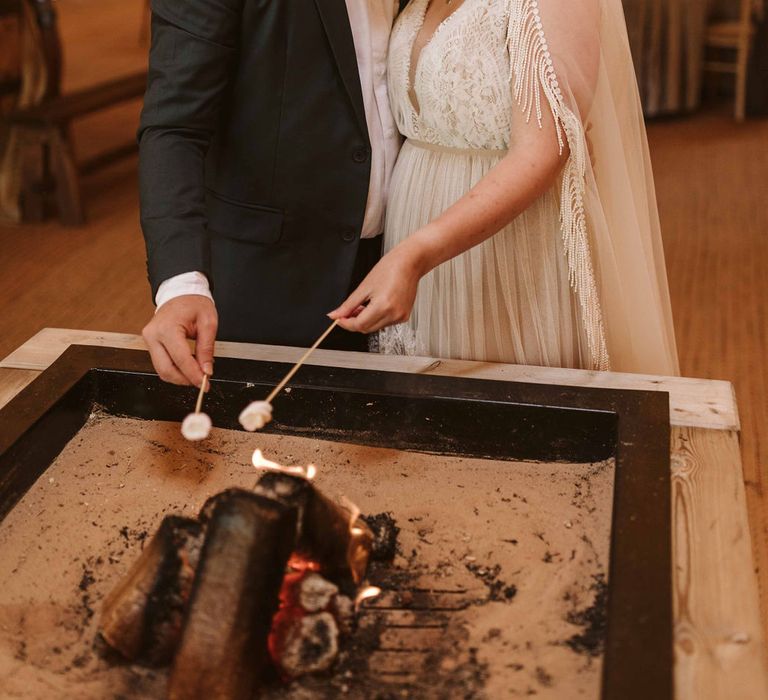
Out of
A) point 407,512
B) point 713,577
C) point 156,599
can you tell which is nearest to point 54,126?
point 407,512

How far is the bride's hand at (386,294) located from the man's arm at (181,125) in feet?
0.66

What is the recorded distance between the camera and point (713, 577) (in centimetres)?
105

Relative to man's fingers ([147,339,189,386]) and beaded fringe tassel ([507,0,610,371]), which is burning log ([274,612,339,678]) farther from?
beaded fringe tassel ([507,0,610,371])

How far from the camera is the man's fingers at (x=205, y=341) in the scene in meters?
1.29

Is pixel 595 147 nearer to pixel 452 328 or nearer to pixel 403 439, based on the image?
A: pixel 452 328

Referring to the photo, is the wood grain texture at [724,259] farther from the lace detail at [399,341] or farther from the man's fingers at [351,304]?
the man's fingers at [351,304]

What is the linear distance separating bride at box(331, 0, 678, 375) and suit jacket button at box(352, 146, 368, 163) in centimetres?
9

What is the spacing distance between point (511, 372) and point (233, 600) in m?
0.64

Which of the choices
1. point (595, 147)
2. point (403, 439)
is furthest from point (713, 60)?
point (403, 439)

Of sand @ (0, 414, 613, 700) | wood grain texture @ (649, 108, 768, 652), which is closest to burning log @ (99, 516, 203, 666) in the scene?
sand @ (0, 414, 613, 700)

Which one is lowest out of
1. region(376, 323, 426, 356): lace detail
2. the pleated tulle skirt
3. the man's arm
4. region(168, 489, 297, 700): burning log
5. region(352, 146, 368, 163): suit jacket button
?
region(376, 323, 426, 356): lace detail

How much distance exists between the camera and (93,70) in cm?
680

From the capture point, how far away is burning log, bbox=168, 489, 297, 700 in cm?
97

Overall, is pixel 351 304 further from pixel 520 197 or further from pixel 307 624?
pixel 307 624
